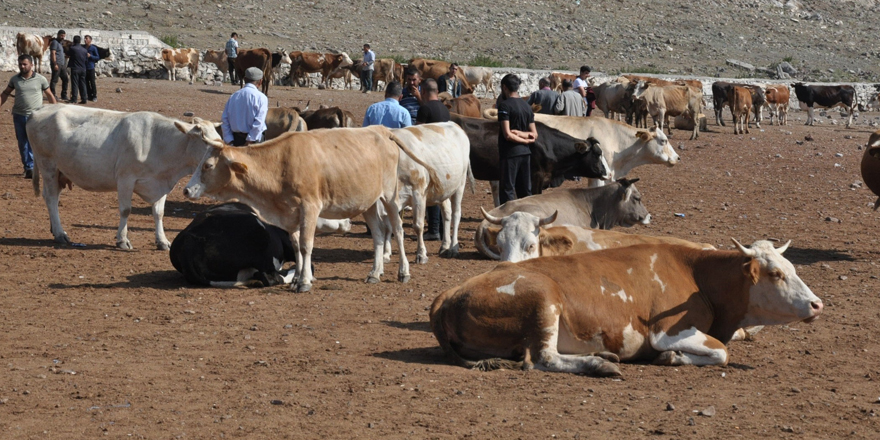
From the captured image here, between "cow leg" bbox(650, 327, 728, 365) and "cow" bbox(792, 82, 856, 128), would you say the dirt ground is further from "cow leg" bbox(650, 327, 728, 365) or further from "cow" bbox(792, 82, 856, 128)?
"cow" bbox(792, 82, 856, 128)

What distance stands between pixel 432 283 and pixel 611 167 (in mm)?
5396

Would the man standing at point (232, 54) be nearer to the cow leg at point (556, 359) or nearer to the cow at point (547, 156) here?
the cow at point (547, 156)

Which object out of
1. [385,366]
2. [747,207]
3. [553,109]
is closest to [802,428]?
[385,366]

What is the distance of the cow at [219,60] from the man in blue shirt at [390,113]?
26165 millimetres

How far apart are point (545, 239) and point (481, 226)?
2.83 meters

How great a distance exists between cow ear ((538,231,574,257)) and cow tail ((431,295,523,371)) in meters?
1.53

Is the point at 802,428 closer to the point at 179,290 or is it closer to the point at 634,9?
the point at 179,290

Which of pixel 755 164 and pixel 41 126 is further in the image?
pixel 755 164

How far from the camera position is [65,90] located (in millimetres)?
25609

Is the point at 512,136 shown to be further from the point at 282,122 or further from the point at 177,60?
the point at 177,60

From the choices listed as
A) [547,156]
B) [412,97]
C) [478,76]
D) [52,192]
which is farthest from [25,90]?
[478,76]

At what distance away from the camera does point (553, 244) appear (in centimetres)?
779

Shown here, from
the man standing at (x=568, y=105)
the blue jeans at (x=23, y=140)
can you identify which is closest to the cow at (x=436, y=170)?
the man standing at (x=568, y=105)

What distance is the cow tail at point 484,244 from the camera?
1048cm
